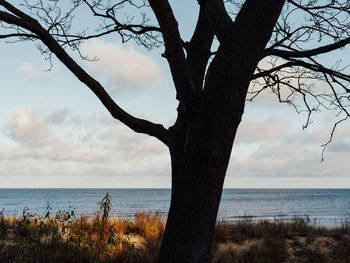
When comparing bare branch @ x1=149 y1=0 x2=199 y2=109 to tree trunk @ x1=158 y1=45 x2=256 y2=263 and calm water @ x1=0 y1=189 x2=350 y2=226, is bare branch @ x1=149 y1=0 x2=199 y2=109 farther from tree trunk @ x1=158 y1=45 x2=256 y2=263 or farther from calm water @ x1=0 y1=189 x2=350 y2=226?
calm water @ x1=0 y1=189 x2=350 y2=226

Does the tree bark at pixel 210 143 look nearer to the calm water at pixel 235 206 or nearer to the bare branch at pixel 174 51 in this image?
the bare branch at pixel 174 51

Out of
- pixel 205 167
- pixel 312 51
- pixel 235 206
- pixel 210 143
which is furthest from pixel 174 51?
pixel 235 206

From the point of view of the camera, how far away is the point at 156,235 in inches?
328

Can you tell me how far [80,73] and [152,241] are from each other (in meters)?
4.83

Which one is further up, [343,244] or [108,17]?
[108,17]

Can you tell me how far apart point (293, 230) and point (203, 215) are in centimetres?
616

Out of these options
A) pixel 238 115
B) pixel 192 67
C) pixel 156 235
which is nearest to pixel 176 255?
pixel 238 115

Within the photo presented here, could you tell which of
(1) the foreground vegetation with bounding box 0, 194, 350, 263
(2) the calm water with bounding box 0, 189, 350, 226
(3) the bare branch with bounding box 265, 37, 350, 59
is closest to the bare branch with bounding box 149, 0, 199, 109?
(3) the bare branch with bounding box 265, 37, 350, 59

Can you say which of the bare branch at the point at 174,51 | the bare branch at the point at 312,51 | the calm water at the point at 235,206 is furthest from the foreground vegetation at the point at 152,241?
the bare branch at the point at 312,51

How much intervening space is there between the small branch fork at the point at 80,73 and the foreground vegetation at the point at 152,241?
229 centimetres

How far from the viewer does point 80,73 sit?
4.12 metres

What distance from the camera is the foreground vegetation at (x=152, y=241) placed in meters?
6.01

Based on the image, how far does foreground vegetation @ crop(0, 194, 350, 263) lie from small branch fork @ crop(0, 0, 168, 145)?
2.29 meters

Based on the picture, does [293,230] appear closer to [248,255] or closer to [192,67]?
[248,255]
